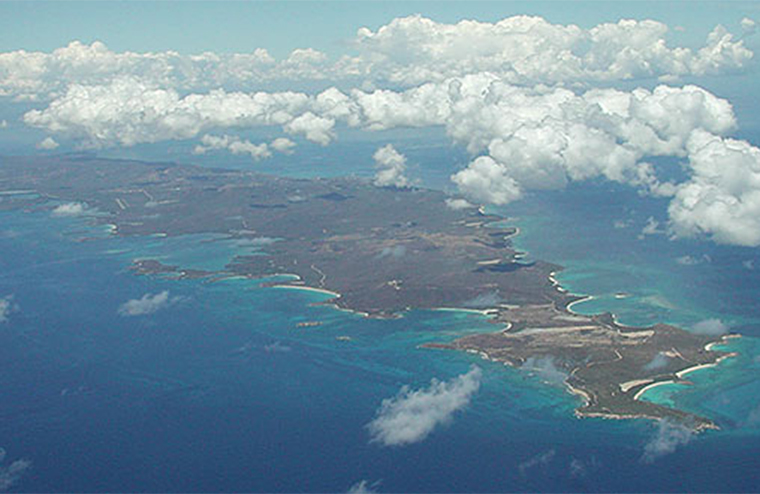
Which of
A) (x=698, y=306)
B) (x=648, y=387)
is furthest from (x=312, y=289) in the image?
(x=648, y=387)

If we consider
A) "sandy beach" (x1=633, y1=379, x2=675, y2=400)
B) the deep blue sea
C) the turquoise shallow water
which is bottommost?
the turquoise shallow water

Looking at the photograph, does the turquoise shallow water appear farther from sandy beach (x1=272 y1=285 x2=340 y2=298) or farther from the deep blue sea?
sandy beach (x1=272 y1=285 x2=340 y2=298)

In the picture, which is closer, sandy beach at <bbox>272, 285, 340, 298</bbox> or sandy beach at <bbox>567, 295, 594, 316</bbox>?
sandy beach at <bbox>567, 295, 594, 316</bbox>

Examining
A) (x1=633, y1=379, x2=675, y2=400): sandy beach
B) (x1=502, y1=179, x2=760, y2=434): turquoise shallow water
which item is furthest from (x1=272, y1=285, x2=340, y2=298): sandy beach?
(x1=633, y1=379, x2=675, y2=400): sandy beach

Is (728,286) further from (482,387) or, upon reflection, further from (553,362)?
(482,387)

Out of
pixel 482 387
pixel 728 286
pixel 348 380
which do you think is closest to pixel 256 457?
pixel 348 380

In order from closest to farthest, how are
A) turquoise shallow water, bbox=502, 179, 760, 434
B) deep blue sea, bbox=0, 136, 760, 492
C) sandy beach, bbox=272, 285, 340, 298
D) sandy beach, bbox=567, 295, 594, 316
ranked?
deep blue sea, bbox=0, 136, 760, 492 < turquoise shallow water, bbox=502, 179, 760, 434 < sandy beach, bbox=567, 295, 594, 316 < sandy beach, bbox=272, 285, 340, 298

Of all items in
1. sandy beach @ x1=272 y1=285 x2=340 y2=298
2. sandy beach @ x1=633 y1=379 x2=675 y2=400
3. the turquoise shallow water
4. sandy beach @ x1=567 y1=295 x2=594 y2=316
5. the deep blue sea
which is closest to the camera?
the deep blue sea

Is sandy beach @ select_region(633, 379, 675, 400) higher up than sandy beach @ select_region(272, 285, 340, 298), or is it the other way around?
sandy beach @ select_region(272, 285, 340, 298)

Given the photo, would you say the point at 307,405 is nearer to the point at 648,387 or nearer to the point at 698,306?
the point at 648,387
